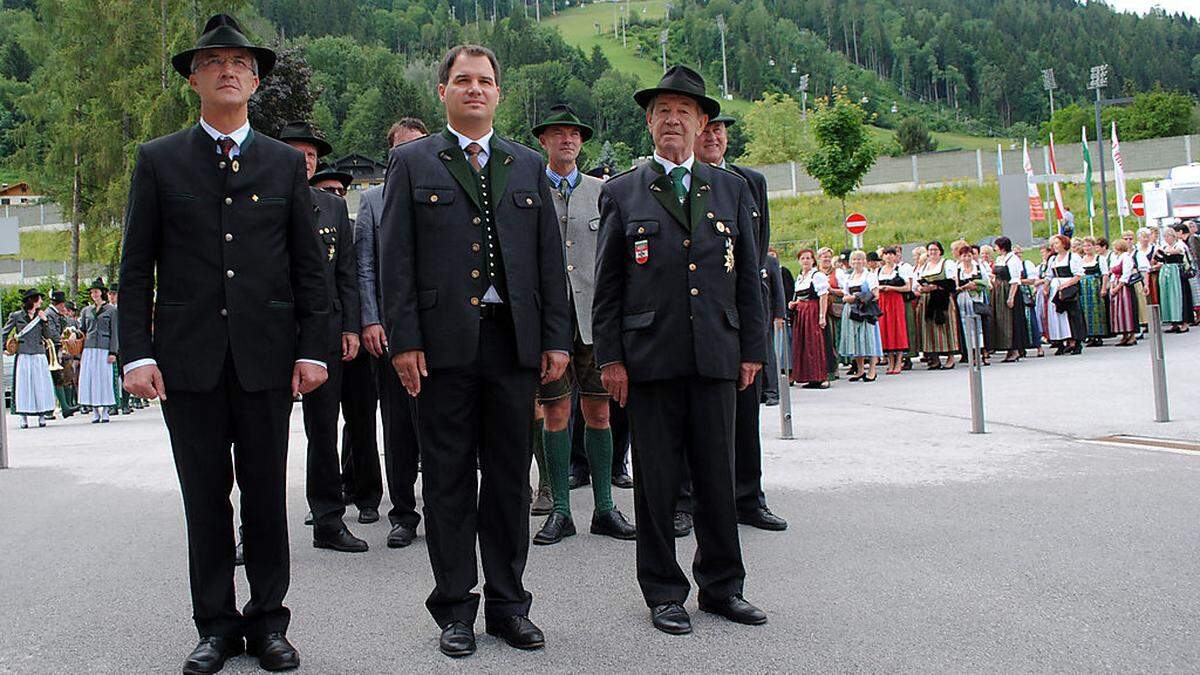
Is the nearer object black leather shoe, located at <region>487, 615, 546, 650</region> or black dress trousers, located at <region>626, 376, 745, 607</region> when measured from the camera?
black leather shoe, located at <region>487, 615, 546, 650</region>

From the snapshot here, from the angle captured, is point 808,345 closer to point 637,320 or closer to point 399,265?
point 637,320

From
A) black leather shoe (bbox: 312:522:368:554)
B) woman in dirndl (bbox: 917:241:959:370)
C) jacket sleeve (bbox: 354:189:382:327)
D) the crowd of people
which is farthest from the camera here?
woman in dirndl (bbox: 917:241:959:370)

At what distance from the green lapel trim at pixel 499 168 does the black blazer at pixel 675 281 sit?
63 centimetres

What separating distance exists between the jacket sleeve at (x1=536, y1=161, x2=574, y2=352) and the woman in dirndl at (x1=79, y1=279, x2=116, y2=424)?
16.8 metres

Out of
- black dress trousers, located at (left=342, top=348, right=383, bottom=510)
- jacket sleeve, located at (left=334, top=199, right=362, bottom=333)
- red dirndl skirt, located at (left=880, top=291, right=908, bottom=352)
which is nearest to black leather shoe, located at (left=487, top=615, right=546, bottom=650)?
jacket sleeve, located at (left=334, top=199, right=362, bottom=333)

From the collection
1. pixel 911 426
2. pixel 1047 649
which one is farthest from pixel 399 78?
pixel 1047 649

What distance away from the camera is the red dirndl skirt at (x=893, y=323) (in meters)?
19.6

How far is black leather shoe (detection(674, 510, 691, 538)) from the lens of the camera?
Answer: 22.2ft

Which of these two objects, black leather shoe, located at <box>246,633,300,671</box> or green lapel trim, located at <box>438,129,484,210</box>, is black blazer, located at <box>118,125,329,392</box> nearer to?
green lapel trim, located at <box>438,129,484,210</box>

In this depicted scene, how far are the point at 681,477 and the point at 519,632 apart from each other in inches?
42.4

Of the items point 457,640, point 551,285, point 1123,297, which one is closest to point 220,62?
point 551,285

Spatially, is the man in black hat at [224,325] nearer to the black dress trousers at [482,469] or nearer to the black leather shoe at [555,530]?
the black dress trousers at [482,469]

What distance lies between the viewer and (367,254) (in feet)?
25.0

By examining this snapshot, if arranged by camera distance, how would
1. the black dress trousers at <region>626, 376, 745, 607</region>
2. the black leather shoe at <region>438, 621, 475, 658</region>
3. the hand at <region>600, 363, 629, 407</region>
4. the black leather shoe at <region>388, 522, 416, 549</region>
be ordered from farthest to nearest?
the black leather shoe at <region>388, 522, 416, 549</region>
the hand at <region>600, 363, 629, 407</region>
the black dress trousers at <region>626, 376, 745, 607</region>
the black leather shoe at <region>438, 621, 475, 658</region>
